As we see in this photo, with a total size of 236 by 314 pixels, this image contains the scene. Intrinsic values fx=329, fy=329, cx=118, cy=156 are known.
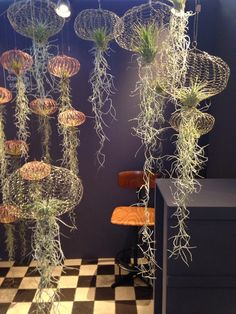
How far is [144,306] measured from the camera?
2.54m

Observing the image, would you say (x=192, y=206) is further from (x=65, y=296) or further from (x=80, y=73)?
(x=80, y=73)

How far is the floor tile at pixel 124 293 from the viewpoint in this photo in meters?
2.64

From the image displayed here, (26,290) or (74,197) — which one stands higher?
(74,197)

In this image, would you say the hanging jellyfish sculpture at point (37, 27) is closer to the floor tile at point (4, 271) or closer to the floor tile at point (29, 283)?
the floor tile at point (29, 283)

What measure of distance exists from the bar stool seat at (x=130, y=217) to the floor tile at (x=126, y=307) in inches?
24.0

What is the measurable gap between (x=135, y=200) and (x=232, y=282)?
71.9 inches

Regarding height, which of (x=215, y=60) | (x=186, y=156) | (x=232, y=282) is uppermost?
(x=215, y=60)

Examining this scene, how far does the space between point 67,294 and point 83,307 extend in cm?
23

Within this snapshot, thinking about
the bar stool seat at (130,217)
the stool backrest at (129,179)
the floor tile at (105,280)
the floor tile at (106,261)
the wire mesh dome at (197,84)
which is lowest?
the floor tile at (106,261)

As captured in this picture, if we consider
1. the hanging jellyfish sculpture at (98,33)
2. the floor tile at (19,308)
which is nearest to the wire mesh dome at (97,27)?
the hanging jellyfish sculpture at (98,33)

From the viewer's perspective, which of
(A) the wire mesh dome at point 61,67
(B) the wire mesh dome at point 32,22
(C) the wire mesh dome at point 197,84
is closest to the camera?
(C) the wire mesh dome at point 197,84

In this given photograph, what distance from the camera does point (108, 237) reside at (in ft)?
10.7

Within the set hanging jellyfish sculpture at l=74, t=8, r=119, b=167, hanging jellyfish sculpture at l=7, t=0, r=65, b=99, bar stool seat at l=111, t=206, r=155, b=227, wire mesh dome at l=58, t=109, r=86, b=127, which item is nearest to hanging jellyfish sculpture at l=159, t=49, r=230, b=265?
hanging jellyfish sculpture at l=74, t=8, r=119, b=167

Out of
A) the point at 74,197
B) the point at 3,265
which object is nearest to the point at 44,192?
the point at 74,197
